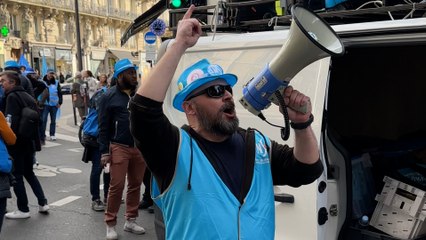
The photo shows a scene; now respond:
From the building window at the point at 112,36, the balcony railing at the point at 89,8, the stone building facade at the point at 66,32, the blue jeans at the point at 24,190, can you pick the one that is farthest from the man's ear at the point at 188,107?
the building window at the point at 112,36

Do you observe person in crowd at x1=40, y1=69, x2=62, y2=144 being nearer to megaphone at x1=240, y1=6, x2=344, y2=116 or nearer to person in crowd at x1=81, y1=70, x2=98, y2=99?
person in crowd at x1=81, y1=70, x2=98, y2=99

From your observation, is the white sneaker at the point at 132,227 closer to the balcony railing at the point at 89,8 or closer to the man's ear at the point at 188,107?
the man's ear at the point at 188,107

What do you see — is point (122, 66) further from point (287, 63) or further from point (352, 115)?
point (287, 63)

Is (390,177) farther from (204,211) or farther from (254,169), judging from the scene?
(204,211)

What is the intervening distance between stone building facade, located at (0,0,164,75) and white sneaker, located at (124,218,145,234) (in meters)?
31.4

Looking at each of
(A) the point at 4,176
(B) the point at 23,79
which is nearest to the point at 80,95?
(B) the point at 23,79

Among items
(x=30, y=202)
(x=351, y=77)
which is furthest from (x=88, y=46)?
(x=351, y=77)

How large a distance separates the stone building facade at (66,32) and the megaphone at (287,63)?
34.5 metres

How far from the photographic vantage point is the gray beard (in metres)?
1.85

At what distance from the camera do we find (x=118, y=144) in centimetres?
463

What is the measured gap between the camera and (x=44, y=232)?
16.2 feet

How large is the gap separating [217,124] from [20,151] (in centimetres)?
393

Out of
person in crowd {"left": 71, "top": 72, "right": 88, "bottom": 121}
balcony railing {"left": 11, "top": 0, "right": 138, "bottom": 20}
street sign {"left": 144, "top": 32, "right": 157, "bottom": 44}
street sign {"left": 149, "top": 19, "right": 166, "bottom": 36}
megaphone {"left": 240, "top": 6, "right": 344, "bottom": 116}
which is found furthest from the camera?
balcony railing {"left": 11, "top": 0, "right": 138, "bottom": 20}

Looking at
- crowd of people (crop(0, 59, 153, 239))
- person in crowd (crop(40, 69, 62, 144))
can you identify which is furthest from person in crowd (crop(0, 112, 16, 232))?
person in crowd (crop(40, 69, 62, 144))
